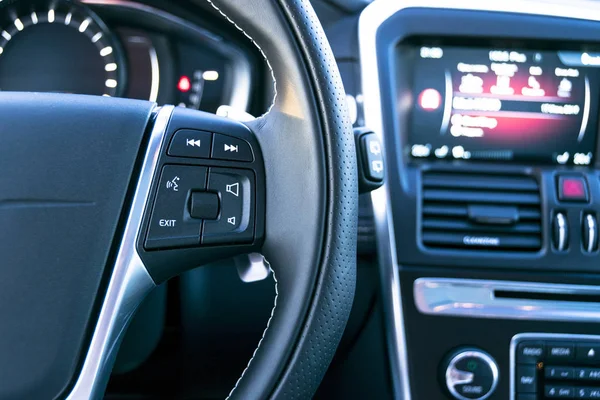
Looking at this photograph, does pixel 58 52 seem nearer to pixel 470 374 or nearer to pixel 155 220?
pixel 155 220

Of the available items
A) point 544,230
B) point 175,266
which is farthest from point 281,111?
point 544,230

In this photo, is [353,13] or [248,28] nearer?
[248,28]

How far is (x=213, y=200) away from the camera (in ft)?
2.73

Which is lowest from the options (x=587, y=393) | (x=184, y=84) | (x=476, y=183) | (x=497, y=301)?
(x=587, y=393)

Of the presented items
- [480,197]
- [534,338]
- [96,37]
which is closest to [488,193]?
[480,197]

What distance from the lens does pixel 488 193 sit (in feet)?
4.28

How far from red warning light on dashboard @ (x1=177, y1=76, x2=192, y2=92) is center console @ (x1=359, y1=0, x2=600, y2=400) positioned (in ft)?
1.36

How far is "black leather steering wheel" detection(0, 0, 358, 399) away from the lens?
2.56ft

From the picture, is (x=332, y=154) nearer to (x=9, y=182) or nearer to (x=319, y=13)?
(x=9, y=182)

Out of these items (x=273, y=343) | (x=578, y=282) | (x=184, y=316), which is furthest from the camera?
(x=184, y=316)

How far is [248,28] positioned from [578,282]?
2.52 feet

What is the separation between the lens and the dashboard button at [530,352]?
1.22 metres

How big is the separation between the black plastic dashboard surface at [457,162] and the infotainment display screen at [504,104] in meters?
0.02

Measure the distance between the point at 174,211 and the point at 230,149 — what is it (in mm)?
99
